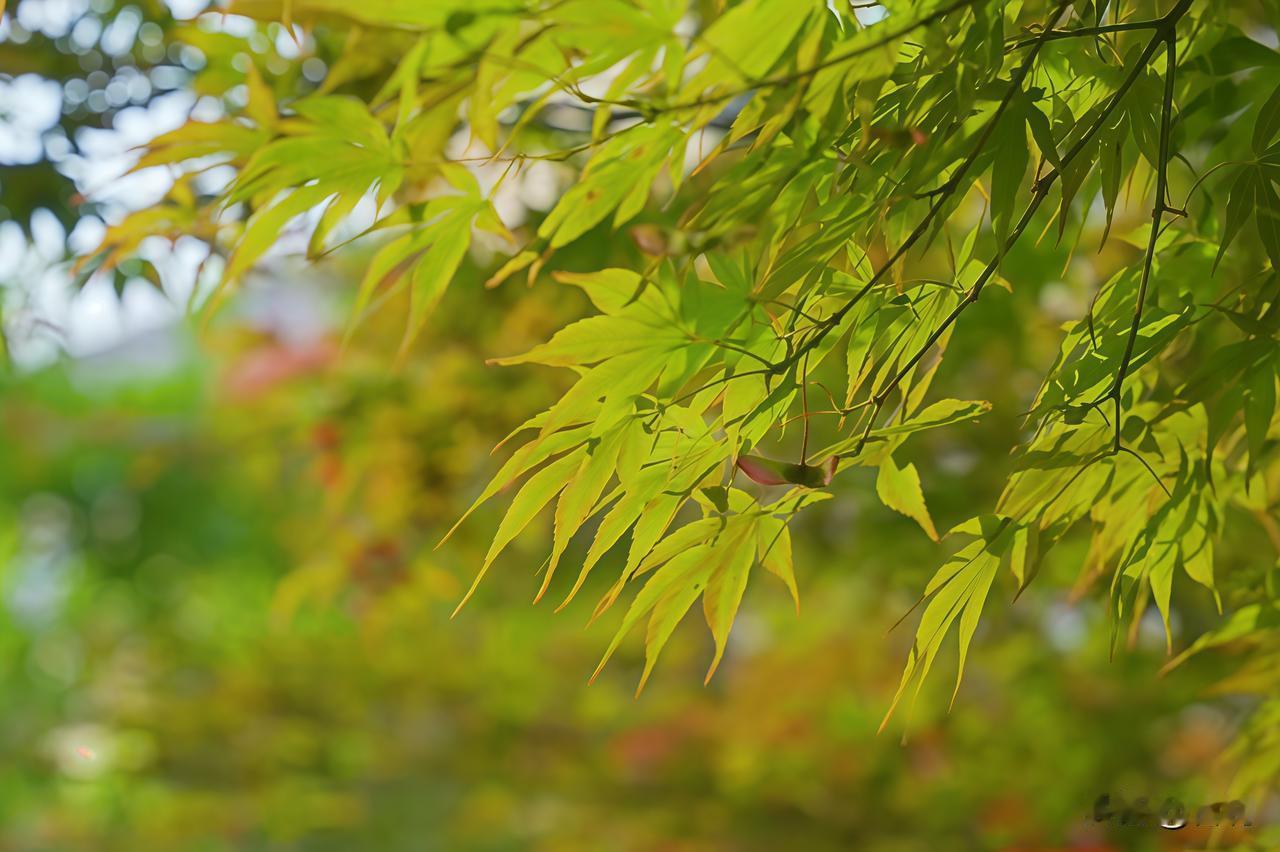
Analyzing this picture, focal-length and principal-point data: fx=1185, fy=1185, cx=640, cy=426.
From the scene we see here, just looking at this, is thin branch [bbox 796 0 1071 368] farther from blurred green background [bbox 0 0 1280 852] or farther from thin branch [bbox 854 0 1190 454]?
blurred green background [bbox 0 0 1280 852]

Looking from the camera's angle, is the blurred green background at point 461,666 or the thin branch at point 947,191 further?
the blurred green background at point 461,666

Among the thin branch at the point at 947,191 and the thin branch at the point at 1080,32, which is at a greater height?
the thin branch at the point at 1080,32

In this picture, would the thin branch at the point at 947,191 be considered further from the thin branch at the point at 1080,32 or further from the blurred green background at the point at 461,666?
the blurred green background at the point at 461,666

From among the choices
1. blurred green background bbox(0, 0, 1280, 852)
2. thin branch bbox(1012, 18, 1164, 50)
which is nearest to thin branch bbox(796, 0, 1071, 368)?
thin branch bbox(1012, 18, 1164, 50)

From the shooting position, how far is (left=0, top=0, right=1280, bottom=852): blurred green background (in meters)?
1.12

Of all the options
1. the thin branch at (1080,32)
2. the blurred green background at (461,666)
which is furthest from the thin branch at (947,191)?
the blurred green background at (461,666)

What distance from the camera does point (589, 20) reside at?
358mm

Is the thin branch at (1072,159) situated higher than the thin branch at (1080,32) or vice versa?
the thin branch at (1080,32)

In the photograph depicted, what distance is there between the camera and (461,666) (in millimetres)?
2736

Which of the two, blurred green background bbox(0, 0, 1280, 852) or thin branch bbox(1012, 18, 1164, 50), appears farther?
blurred green background bbox(0, 0, 1280, 852)

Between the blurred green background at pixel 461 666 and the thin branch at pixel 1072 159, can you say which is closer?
the thin branch at pixel 1072 159

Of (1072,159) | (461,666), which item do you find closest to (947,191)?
(1072,159)

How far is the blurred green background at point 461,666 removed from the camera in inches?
44.2

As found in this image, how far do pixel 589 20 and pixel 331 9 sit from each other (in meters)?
0.08
